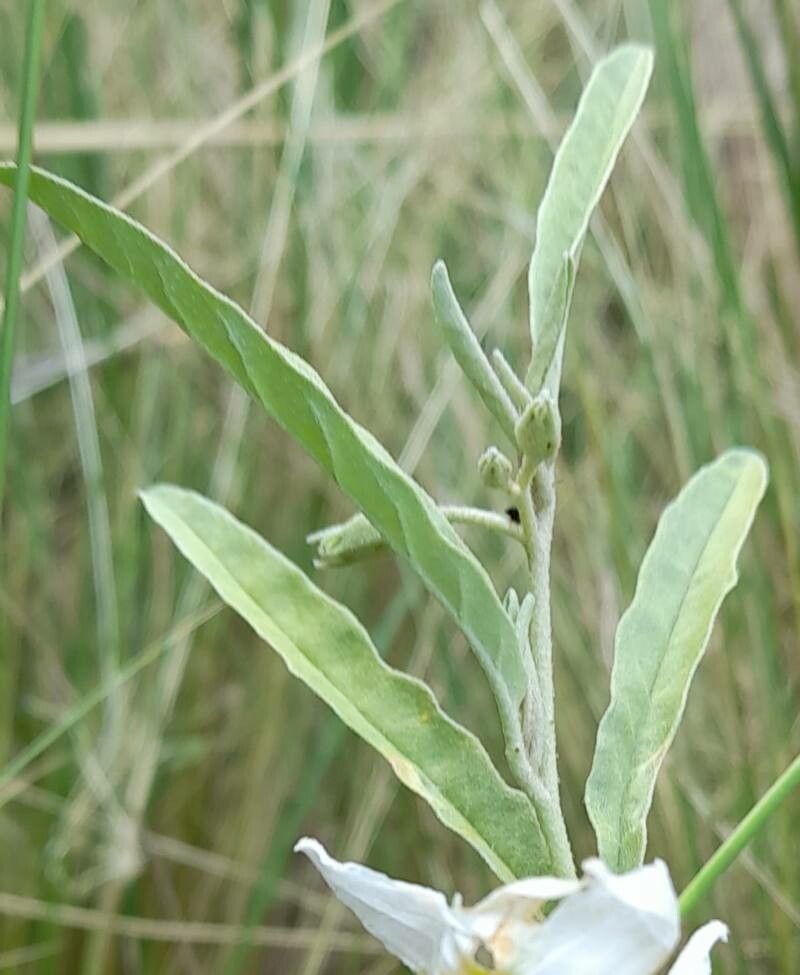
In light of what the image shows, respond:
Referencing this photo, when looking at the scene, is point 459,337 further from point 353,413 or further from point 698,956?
point 353,413

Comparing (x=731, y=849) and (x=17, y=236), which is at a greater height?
(x=17, y=236)

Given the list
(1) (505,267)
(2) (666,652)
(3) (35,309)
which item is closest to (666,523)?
(2) (666,652)

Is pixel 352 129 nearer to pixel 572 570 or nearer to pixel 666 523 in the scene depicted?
pixel 572 570

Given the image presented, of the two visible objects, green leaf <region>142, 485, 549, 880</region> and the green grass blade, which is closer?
green leaf <region>142, 485, 549, 880</region>

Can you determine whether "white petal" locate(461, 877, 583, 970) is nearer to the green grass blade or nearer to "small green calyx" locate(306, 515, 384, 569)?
"small green calyx" locate(306, 515, 384, 569)

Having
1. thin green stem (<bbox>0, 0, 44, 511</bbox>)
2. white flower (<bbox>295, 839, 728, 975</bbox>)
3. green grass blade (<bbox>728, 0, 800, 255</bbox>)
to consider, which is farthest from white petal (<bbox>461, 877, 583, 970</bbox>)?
green grass blade (<bbox>728, 0, 800, 255</bbox>)

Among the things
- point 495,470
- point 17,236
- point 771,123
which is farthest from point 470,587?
point 771,123
